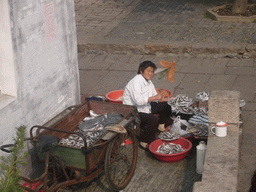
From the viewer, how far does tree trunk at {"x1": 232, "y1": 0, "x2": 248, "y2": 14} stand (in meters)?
11.8

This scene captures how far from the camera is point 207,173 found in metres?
4.32

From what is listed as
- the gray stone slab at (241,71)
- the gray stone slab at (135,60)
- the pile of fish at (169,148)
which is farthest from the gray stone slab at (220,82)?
the pile of fish at (169,148)

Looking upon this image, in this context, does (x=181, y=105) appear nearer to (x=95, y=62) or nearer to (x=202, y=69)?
(x=202, y=69)

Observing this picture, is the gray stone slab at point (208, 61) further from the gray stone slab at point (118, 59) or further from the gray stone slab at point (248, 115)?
the gray stone slab at point (248, 115)

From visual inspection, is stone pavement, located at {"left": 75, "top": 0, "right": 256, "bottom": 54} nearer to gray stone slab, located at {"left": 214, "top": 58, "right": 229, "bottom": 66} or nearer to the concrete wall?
gray stone slab, located at {"left": 214, "top": 58, "right": 229, "bottom": 66}

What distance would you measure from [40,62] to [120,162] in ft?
6.36

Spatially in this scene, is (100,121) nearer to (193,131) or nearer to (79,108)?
(79,108)

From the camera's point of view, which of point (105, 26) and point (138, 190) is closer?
point (138, 190)

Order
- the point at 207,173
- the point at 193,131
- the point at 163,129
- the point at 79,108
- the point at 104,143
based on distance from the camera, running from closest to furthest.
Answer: the point at 207,173 → the point at 104,143 → the point at 79,108 → the point at 193,131 → the point at 163,129

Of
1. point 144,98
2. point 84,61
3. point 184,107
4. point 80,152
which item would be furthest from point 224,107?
point 84,61

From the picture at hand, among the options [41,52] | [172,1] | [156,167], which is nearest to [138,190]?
[156,167]

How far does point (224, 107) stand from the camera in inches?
202

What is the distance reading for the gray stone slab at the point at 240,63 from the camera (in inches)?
367

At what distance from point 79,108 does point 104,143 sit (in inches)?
47.6
